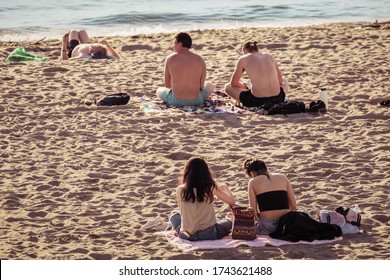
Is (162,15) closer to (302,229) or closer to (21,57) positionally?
(21,57)

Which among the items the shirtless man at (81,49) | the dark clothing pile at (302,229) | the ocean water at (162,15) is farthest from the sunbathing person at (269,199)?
the ocean water at (162,15)

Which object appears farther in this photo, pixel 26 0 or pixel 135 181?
pixel 26 0

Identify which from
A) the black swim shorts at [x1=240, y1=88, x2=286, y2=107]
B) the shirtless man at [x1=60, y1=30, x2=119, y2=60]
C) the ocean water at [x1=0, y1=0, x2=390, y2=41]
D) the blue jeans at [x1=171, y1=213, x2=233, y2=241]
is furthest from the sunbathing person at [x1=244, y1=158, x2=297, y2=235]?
the ocean water at [x1=0, y1=0, x2=390, y2=41]

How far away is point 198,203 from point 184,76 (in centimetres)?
379


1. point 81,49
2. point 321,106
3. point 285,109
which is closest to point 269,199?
point 285,109

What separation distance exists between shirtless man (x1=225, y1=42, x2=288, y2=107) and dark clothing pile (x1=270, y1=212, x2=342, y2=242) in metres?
3.66

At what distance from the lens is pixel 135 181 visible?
9.61 metres

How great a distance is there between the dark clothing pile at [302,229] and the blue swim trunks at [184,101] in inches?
152

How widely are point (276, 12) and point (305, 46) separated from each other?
7439 millimetres

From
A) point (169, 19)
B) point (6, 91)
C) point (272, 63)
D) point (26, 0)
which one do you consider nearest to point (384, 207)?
point (272, 63)

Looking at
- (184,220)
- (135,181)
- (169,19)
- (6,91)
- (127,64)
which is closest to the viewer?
(184,220)

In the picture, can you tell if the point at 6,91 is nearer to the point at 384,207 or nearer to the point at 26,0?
the point at 384,207

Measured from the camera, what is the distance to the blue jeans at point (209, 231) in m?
8.20

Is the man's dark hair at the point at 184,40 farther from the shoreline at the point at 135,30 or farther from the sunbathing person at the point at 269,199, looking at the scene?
the shoreline at the point at 135,30
